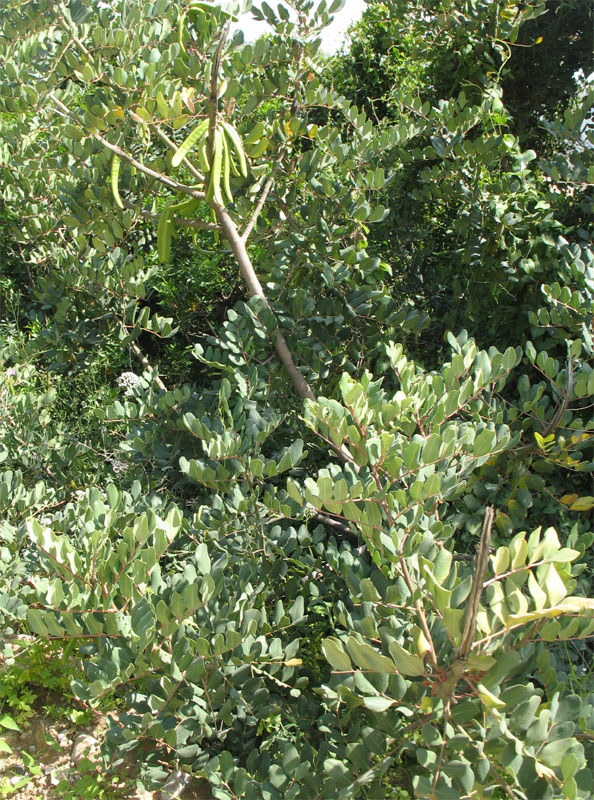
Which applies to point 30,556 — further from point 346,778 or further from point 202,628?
point 346,778

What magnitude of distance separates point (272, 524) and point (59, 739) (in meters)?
0.90

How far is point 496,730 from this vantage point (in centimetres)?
118

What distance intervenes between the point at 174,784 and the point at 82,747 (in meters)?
0.43

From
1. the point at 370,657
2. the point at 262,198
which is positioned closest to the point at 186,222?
the point at 262,198

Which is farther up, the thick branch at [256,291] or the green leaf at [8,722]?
the thick branch at [256,291]

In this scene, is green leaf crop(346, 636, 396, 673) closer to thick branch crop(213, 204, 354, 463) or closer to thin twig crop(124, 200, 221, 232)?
thick branch crop(213, 204, 354, 463)

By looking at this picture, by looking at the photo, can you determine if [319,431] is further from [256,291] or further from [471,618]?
[471,618]

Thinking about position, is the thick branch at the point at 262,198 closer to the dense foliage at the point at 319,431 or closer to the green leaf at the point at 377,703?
the dense foliage at the point at 319,431

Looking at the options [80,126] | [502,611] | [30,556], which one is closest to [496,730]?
[502,611]

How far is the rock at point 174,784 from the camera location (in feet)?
5.46

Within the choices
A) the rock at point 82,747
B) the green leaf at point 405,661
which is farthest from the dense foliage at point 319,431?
the rock at point 82,747

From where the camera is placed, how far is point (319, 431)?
192 cm

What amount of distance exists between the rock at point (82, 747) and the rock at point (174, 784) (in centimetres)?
34

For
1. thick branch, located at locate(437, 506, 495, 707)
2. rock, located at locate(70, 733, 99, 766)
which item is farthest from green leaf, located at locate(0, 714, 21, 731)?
thick branch, located at locate(437, 506, 495, 707)
